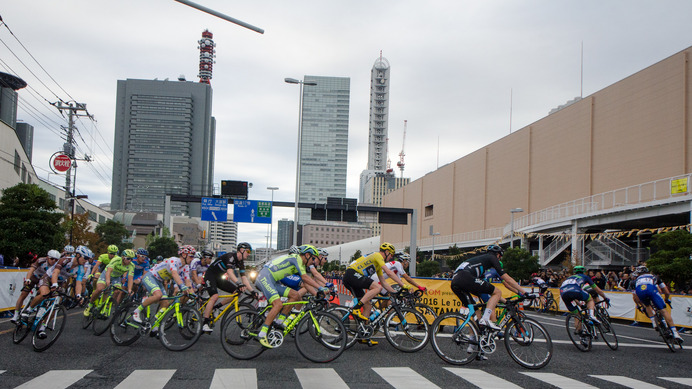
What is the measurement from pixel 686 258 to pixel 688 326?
→ 16.4 ft

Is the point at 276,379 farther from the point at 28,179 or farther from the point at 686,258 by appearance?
the point at 28,179

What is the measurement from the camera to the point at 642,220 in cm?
3550

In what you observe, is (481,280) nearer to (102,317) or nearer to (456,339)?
(456,339)

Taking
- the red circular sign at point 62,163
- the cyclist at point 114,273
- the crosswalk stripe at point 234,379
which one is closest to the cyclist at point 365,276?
the crosswalk stripe at point 234,379

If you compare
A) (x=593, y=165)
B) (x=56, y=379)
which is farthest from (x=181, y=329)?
(x=593, y=165)

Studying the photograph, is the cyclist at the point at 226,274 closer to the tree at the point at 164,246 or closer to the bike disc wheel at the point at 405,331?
the bike disc wheel at the point at 405,331

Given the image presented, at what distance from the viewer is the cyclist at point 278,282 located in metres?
8.68

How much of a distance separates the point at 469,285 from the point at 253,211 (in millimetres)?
37378

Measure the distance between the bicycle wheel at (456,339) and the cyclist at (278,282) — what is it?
1.81 meters

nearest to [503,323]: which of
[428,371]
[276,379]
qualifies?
[428,371]

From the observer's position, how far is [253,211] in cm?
4519

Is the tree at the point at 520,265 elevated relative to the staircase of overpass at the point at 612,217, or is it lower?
lower

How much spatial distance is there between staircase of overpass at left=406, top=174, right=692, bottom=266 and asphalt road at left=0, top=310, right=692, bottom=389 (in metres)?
24.2

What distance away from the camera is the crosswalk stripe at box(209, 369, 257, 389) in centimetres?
675
